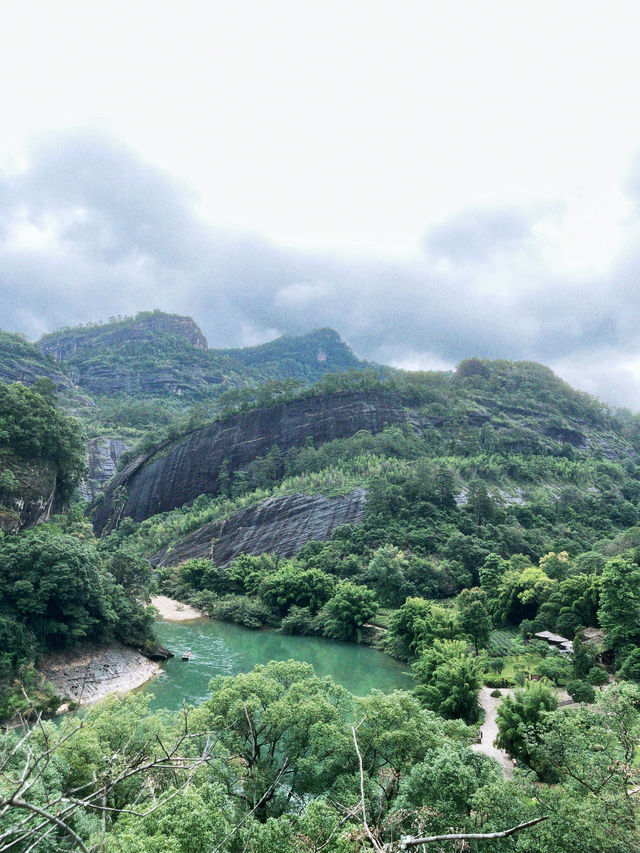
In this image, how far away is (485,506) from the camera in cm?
5141

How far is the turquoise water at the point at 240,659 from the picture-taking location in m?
23.7

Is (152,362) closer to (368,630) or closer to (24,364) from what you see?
(24,364)

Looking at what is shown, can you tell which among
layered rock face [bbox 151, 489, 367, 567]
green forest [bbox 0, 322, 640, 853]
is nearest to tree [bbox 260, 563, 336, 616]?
green forest [bbox 0, 322, 640, 853]

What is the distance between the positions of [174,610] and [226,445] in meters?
33.3

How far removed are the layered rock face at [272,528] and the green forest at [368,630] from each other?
3.29ft

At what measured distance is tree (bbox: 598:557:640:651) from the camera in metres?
23.0

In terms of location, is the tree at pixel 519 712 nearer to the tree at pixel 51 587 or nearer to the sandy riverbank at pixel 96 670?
the sandy riverbank at pixel 96 670

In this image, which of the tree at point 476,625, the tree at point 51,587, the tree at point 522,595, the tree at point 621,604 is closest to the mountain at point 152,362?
the tree at point 522,595

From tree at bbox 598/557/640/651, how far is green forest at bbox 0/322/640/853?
0.34ft

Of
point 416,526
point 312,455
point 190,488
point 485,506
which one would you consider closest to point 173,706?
point 416,526

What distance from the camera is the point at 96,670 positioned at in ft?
77.9

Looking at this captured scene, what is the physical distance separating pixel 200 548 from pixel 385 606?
2430cm

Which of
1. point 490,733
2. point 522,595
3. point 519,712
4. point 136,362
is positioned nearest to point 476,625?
point 522,595

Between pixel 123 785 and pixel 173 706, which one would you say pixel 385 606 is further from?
pixel 123 785
